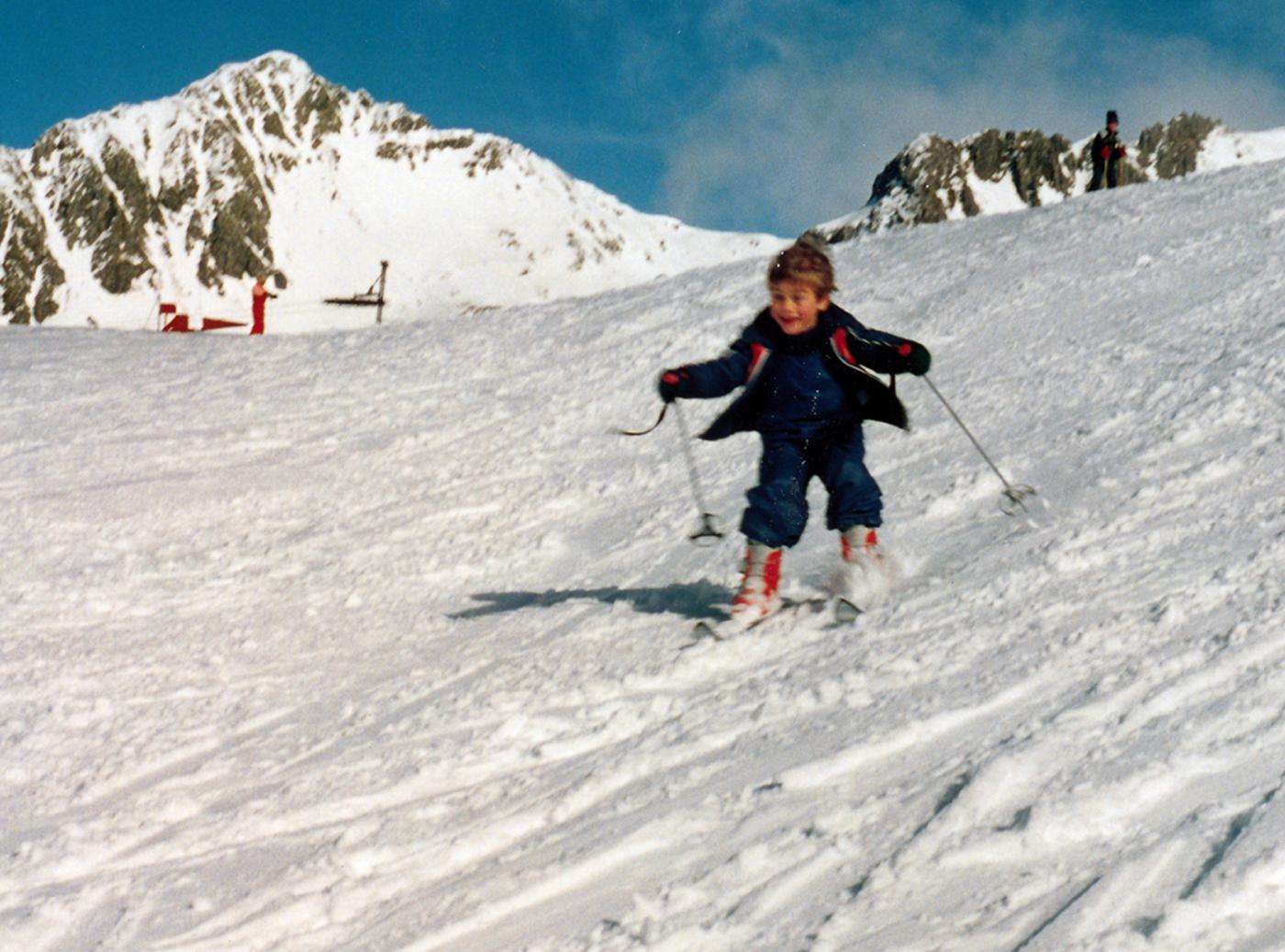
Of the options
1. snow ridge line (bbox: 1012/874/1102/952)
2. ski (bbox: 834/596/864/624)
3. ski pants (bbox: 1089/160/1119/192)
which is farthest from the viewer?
ski pants (bbox: 1089/160/1119/192)

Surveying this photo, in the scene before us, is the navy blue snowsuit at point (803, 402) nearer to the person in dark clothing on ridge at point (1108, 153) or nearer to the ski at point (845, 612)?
the ski at point (845, 612)

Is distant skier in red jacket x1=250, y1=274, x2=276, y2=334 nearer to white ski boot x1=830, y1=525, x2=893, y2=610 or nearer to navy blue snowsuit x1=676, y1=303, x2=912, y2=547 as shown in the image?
navy blue snowsuit x1=676, y1=303, x2=912, y2=547

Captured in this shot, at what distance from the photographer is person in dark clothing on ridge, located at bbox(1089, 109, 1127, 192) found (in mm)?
19703

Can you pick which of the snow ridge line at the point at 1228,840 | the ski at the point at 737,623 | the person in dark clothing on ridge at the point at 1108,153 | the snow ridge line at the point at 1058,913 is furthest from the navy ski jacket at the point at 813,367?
the person in dark clothing on ridge at the point at 1108,153

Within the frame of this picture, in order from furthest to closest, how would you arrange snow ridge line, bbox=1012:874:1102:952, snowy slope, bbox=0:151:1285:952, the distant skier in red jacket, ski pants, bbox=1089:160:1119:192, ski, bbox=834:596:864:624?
ski pants, bbox=1089:160:1119:192, the distant skier in red jacket, ski, bbox=834:596:864:624, snowy slope, bbox=0:151:1285:952, snow ridge line, bbox=1012:874:1102:952

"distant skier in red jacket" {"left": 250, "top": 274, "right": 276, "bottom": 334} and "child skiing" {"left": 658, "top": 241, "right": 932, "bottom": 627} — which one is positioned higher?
"distant skier in red jacket" {"left": 250, "top": 274, "right": 276, "bottom": 334}

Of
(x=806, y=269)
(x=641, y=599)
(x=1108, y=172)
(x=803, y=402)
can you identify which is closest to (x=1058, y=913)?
(x=803, y=402)

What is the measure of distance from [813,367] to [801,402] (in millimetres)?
138

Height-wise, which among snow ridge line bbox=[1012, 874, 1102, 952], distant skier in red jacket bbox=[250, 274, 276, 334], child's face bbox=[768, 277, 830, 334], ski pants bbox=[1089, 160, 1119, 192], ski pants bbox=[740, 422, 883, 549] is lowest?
snow ridge line bbox=[1012, 874, 1102, 952]

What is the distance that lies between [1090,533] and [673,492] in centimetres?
322

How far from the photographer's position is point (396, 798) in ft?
12.8

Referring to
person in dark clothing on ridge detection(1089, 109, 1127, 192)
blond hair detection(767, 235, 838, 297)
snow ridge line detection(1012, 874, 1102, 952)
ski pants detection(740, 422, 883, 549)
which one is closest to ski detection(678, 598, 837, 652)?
ski pants detection(740, 422, 883, 549)

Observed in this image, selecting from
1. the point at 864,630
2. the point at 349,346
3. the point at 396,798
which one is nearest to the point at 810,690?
the point at 864,630

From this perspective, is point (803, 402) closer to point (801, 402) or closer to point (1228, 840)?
point (801, 402)
